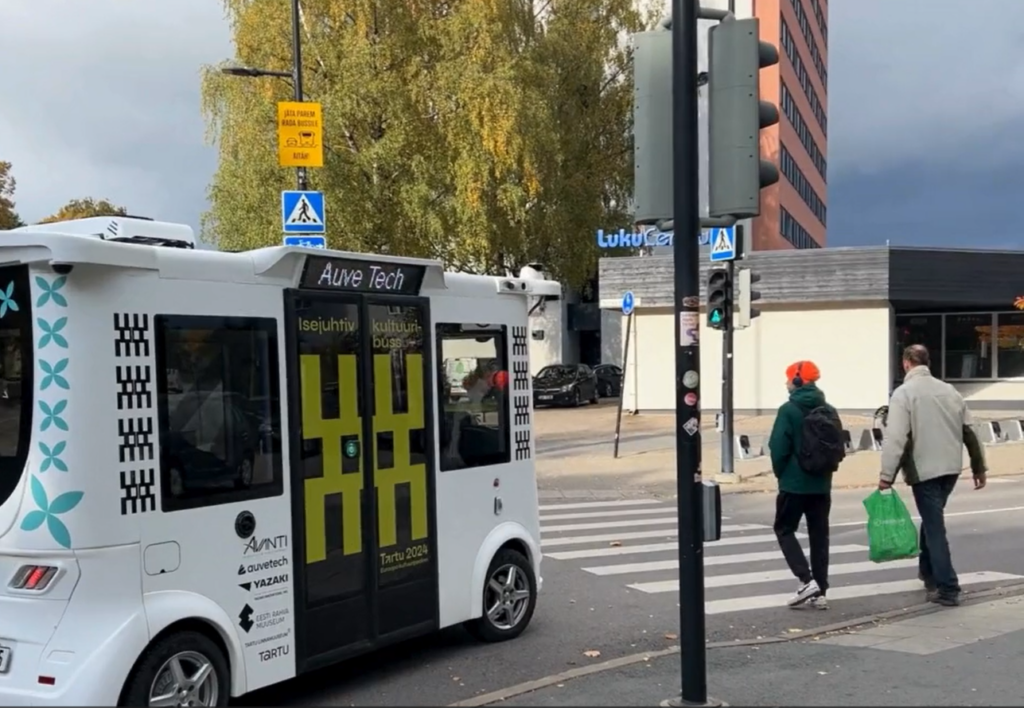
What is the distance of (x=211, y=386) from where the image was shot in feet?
16.4

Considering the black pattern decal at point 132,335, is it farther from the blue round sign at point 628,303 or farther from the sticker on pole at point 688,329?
the blue round sign at point 628,303

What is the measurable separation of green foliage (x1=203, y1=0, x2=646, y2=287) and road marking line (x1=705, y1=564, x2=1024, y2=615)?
60.4 feet

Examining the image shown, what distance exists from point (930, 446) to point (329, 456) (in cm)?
468

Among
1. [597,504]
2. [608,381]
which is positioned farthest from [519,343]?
[608,381]

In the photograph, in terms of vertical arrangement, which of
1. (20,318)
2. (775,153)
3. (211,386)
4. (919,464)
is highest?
(775,153)

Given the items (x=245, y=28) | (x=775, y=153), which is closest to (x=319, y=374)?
(x=245, y=28)

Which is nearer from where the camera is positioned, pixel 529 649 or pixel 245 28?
pixel 529 649

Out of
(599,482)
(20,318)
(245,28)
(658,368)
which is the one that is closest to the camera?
(20,318)

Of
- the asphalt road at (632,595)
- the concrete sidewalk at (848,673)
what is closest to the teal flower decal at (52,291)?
the asphalt road at (632,595)

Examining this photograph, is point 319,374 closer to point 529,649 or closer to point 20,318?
point 20,318

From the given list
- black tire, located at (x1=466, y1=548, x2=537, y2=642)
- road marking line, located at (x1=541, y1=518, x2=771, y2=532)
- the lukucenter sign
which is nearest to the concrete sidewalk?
black tire, located at (x1=466, y1=548, x2=537, y2=642)

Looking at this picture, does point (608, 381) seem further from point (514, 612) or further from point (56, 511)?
point (56, 511)

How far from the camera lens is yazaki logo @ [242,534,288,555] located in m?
5.10

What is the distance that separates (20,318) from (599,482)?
41.8 feet
